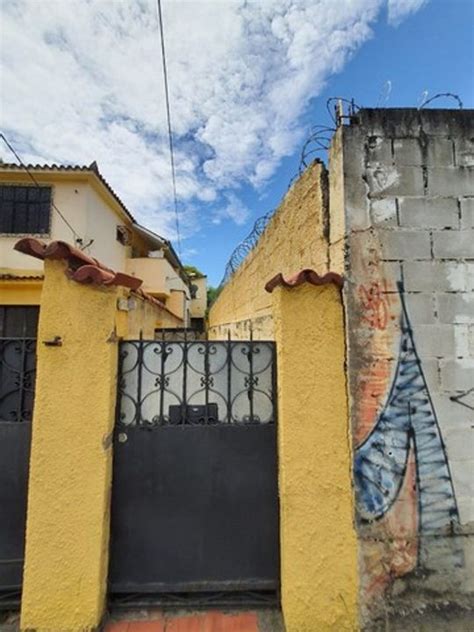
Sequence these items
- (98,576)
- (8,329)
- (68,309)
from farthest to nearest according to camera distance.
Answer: (8,329) → (68,309) → (98,576)

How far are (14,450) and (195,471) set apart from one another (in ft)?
4.87

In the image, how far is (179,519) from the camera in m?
2.75

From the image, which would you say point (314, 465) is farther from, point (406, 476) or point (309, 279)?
point (309, 279)

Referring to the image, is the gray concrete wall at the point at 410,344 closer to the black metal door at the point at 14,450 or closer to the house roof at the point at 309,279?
the house roof at the point at 309,279

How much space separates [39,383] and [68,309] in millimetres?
603

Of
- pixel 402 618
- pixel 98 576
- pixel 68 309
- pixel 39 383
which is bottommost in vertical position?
pixel 402 618

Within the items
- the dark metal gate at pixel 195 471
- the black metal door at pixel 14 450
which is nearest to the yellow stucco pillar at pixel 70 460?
the dark metal gate at pixel 195 471

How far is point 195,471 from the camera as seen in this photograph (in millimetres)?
2787

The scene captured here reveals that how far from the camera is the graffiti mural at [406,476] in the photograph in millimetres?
2607

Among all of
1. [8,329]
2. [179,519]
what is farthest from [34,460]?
[8,329]

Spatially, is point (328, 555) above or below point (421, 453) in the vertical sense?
below

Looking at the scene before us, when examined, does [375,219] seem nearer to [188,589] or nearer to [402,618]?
[402,618]

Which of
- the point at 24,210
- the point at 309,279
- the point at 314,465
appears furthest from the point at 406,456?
the point at 24,210

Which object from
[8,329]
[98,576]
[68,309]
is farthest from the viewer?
[8,329]
